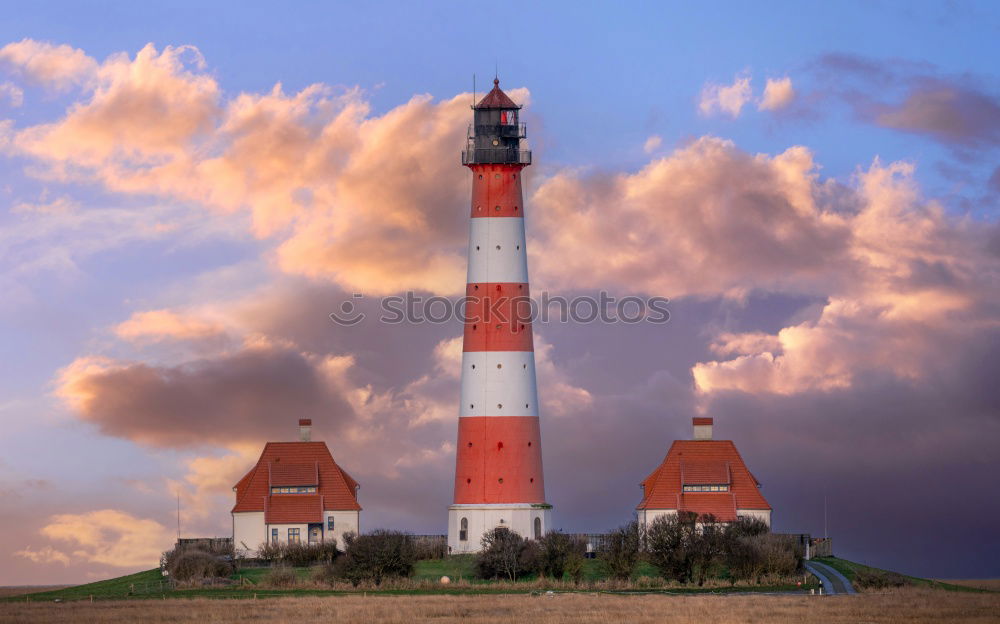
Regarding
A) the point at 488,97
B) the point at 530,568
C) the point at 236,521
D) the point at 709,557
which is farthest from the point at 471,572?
the point at 488,97

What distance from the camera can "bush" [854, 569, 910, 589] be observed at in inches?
2559

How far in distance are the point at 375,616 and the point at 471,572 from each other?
19049mm

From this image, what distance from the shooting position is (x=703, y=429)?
86375 millimetres

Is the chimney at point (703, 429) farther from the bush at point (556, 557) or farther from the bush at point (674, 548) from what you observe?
the bush at point (556, 557)

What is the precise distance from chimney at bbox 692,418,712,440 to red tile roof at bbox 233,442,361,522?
17180 mm

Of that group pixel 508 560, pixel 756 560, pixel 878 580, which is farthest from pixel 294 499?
pixel 878 580

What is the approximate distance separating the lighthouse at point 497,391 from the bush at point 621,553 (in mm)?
5694

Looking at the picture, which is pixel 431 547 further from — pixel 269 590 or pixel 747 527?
pixel 269 590

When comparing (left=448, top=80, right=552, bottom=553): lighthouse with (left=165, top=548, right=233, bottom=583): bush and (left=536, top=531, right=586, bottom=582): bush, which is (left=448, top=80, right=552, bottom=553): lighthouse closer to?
(left=536, top=531, right=586, bottom=582): bush

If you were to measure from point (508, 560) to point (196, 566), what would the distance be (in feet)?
41.7

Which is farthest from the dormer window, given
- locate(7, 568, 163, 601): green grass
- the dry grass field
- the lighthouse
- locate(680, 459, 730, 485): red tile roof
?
the dry grass field

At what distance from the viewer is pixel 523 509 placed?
247 feet

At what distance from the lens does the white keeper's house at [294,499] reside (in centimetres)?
8181

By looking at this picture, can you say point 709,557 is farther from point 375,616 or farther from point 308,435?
point 308,435
